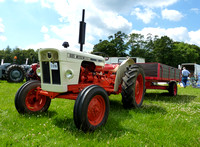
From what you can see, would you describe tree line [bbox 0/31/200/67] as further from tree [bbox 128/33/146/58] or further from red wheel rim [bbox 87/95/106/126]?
red wheel rim [bbox 87/95/106/126]

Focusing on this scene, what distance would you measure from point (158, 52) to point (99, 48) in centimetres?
1761

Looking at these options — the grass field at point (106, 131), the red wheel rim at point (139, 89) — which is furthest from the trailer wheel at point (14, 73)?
the red wheel rim at point (139, 89)

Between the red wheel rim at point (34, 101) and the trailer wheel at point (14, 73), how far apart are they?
874cm

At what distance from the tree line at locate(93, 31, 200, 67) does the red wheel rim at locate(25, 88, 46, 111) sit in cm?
4301

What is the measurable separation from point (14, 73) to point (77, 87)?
9.76 m

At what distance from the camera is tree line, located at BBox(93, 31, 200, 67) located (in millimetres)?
46031

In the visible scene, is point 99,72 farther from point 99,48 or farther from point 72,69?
point 99,48

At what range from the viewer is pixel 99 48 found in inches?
1845

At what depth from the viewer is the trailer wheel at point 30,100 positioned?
3.18 meters

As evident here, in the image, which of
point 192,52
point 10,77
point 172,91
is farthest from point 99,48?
point 172,91

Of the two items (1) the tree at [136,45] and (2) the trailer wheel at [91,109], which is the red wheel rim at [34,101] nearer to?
(2) the trailer wheel at [91,109]

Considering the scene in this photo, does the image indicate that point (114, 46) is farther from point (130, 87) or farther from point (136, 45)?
point (130, 87)

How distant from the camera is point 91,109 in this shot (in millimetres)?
2586

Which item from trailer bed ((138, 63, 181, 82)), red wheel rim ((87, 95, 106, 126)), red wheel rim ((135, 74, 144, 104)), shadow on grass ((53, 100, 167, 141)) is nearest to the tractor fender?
red wheel rim ((135, 74, 144, 104))
